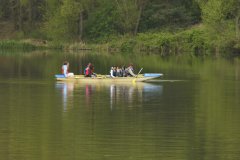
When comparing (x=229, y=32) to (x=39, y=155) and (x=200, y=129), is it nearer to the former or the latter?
(x=200, y=129)

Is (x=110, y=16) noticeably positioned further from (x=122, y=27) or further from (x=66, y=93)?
(x=66, y=93)

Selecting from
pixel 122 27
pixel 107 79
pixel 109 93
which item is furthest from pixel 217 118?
pixel 122 27

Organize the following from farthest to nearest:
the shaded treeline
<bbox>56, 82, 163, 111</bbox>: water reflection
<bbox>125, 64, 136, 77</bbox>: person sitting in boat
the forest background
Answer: the shaded treeline
the forest background
<bbox>125, 64, 136, 77</bbox>: person sitting in boat
<bbox>56, 82, 163, 111</bbox>: water reflection

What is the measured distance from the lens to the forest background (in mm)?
→ 99188

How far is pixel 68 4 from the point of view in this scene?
110188 millimetres

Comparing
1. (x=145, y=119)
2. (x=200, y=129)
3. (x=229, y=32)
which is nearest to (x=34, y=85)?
(x=145, y=119)

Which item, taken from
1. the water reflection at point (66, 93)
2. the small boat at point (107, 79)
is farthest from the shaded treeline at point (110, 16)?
the water reflection at point (66, 93)

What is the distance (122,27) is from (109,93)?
6821 centimetres

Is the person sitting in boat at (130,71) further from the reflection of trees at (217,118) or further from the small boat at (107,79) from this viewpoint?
the reflection of trees at (217,118)

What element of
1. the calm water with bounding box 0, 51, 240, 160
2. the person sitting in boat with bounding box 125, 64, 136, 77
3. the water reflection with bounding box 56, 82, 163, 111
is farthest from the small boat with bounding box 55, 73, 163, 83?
the calm water with bounding box 0, 51, 240, 160

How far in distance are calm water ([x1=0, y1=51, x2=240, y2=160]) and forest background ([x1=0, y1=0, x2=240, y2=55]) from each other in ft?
142

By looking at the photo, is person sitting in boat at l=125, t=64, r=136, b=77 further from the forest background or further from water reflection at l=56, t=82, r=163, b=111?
the forest background

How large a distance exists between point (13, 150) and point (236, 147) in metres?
7.42

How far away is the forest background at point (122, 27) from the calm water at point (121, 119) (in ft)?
142
